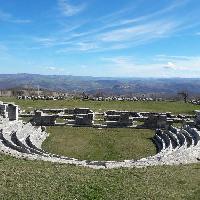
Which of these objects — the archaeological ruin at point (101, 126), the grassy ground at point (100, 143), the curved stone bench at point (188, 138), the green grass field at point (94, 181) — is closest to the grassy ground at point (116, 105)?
the archaeological ruin at point (101, 126)

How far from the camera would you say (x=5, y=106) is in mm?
39188

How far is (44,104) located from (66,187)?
122ft

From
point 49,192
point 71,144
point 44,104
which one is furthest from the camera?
point 44,104

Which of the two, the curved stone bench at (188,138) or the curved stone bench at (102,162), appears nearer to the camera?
the curved stone bench at (102,162)

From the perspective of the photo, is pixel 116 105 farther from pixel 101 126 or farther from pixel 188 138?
pixel 188 138

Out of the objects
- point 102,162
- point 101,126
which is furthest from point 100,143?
point 102,162

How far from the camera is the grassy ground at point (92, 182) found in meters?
15.5

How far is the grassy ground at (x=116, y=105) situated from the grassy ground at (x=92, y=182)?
95.7 feet

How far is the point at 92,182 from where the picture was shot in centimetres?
1703

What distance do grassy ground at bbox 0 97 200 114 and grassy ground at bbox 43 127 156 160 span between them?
12.1 metres

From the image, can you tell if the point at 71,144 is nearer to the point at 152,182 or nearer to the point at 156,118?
the point at 156,118

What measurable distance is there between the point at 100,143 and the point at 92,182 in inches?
609

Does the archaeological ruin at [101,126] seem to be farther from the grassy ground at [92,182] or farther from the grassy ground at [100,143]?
the grassy ground at [92,182]

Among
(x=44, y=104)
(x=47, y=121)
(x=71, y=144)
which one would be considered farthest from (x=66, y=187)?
(x=44, y=104)
